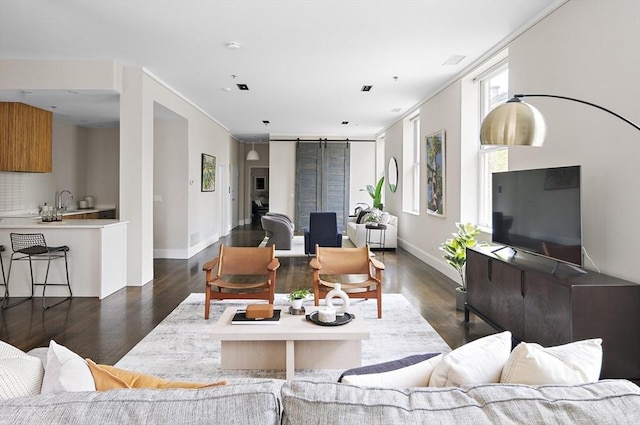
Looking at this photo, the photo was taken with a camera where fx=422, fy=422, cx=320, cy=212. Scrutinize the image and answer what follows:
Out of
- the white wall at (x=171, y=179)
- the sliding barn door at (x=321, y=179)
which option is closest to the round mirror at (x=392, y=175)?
the sliding barn door at (x=321, y=179)

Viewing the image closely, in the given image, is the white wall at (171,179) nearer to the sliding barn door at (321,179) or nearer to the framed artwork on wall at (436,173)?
the framed artwork on wall at (436,173)

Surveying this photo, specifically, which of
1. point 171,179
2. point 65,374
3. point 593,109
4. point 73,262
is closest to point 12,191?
point 171,179

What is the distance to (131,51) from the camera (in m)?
4.84

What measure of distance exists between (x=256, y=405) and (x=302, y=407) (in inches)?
4.2

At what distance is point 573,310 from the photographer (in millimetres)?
2502

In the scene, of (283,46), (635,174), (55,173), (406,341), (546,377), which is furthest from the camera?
(55,173)

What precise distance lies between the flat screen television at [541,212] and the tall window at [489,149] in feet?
4.47

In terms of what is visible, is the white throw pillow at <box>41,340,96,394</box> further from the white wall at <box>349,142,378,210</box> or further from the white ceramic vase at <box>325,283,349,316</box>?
the white wall at <box>349,142,378,210</box>

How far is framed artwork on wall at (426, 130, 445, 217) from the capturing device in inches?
250

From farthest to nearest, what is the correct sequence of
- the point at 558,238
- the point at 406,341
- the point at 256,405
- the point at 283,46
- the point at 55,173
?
the point at 55,173, the point at 283,46, the point at 406,341, the point at 558,238, the point at 256,405

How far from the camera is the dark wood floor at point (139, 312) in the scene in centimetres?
357

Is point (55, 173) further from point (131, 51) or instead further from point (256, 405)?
point (256, 405)

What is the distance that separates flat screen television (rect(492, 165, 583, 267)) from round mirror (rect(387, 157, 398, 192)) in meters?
5.68

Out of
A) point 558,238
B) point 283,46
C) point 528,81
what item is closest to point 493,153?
point 528,81
